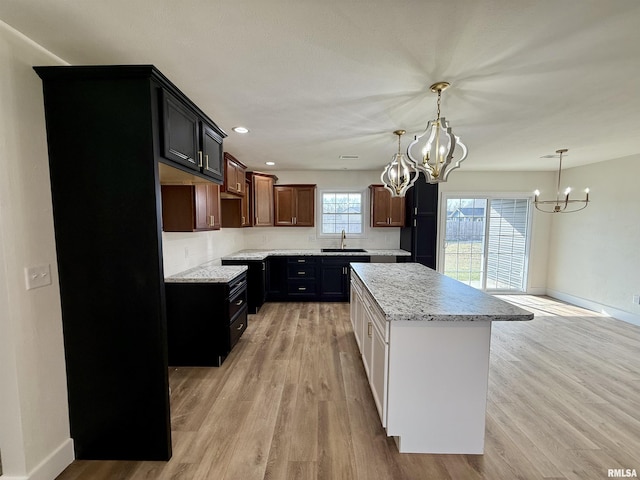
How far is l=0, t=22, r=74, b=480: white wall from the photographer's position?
4.22 ft

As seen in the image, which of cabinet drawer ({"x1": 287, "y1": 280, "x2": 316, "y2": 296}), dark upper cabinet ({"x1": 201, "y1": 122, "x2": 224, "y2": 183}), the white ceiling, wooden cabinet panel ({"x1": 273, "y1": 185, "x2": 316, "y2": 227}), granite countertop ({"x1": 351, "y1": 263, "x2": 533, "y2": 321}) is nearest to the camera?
the white ceiling

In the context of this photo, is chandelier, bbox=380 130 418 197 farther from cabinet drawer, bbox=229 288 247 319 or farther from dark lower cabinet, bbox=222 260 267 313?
dark lower cabinet, bbox=222 260 267 313

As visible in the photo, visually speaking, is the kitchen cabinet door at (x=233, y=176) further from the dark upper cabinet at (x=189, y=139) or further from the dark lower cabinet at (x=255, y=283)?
the dark lower cabinet at (x=255, y=283)

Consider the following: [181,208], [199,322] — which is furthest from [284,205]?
[199,322]

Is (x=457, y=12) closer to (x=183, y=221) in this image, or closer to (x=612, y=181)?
(x=183, y=221)

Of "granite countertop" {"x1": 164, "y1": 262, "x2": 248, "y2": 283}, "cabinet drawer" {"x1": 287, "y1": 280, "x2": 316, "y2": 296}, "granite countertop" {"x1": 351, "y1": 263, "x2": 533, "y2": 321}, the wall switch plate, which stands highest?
the wall switch plate

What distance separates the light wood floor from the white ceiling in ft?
7.89

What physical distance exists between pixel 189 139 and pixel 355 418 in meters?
2.34

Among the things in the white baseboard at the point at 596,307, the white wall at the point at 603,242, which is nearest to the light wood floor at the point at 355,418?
the white baseboard at the point at 596,307

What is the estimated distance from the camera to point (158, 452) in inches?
62.6

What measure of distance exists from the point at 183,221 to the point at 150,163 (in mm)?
1322

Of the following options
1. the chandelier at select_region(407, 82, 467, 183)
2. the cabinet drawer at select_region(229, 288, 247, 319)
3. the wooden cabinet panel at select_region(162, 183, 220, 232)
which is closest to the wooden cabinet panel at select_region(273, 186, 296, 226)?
the cabinet drawer at select_region(229, 288, 247, 319)

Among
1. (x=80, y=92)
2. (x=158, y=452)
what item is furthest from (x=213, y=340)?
(x=80, y=92)

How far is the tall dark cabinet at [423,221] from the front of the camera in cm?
449
